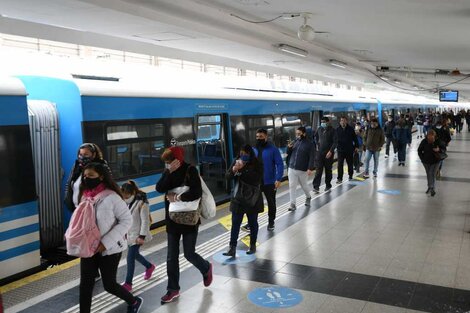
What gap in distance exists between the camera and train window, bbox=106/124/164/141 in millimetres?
6469

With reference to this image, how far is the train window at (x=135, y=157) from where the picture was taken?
21.5 feet

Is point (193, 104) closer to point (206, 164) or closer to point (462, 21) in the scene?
point (206, 164)

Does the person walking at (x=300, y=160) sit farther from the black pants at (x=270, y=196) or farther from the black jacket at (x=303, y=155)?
the black pants at (x=270, y=196)

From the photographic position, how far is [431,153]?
9836 millimetres

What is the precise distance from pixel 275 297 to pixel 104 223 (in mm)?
2046

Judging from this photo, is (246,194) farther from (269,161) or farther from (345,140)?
(345,140)

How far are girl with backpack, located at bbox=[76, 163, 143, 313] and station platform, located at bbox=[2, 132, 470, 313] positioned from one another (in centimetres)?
81

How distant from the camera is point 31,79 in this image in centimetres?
632

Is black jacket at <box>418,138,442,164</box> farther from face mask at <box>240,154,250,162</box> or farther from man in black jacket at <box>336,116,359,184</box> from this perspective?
face mask at <box>240,154,250,162</box>

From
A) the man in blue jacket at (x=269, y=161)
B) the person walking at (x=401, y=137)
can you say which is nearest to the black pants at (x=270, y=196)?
the man in blue jacket at (x=269, y=161)

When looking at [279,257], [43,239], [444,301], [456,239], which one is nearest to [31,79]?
[43,239]

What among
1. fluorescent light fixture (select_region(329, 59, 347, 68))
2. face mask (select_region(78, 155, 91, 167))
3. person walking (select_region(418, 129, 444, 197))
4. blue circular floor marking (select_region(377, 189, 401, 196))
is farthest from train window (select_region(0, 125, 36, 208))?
fluorescent light fixture (select_region(329, 59, 347, 68))

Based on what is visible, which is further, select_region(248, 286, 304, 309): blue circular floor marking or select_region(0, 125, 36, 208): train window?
select_region(0, 125, 36, 208): train window

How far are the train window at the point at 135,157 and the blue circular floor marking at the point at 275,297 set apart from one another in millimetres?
2882
